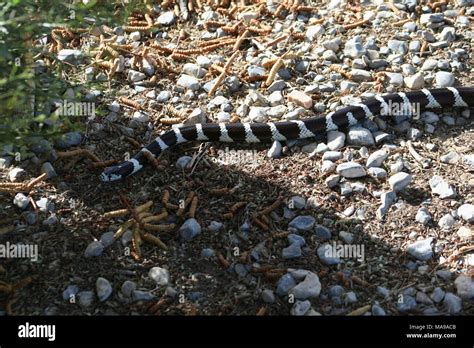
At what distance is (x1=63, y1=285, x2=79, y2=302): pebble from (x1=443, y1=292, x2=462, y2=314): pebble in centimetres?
305

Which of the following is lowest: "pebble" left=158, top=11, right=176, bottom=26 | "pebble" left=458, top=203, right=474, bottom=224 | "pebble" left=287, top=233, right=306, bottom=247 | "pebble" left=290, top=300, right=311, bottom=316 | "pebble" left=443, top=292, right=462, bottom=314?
"pebble" left=290, top=300, right=311, bottom=316

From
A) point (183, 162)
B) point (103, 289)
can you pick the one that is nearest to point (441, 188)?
point (183, 162)

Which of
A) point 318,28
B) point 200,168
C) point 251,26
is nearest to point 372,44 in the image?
point 318,28

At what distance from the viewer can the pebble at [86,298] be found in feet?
18.5

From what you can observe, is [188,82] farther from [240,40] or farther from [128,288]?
[128,288]

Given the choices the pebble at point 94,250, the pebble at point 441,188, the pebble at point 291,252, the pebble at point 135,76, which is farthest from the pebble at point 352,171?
the pebble at point 135,76

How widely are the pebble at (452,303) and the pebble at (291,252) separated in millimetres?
1280

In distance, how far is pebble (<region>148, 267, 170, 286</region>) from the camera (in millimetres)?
Answer: 5773

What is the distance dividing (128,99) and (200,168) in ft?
4.70

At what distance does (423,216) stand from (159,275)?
2.46 meters

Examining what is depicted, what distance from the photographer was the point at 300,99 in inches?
303

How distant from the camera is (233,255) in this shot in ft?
19.9

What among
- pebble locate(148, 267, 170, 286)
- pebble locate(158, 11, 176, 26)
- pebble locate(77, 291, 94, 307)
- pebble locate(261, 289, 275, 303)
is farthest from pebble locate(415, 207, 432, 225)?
pebble locate(158, 11, 176, 26)

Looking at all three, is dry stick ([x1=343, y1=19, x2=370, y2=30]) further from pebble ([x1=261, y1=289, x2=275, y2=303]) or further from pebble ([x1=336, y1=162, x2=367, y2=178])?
pebble ([x1=261, y1=289, x2=275, y2=303])
